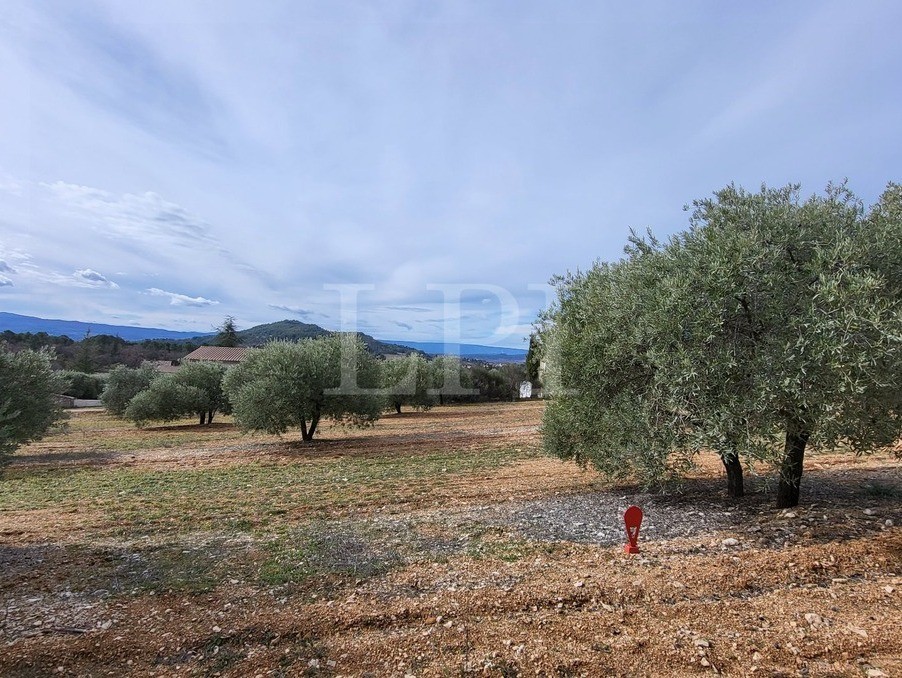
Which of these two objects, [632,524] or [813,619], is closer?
[813,619]

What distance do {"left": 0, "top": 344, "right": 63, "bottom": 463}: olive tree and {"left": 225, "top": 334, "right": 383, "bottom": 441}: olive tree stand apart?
664 cm

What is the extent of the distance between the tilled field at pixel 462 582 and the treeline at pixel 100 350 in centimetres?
6236

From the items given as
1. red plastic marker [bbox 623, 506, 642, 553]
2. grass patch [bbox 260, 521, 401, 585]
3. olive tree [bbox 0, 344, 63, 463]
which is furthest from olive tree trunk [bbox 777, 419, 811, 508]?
olive tree [bbox 0, 344, 63, 463]

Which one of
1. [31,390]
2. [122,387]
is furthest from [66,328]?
[31,390]

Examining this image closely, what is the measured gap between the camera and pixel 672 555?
592 centimetres

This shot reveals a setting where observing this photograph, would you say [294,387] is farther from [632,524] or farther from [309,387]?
[632,524]

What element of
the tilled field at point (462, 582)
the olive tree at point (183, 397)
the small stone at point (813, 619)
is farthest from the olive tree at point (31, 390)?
the small stone at point (813, 619)

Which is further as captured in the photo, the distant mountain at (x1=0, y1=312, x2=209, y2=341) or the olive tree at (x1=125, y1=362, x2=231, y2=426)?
the distant mountain at (x1=0, y1=312, x2=209, y2=341)

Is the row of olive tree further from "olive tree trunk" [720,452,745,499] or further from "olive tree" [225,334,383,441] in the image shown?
"olive tree" [225,334,383,441]

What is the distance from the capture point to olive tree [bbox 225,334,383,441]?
68.4 ft

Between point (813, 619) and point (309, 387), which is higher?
point (309, 387)

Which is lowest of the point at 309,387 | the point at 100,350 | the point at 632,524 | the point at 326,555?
the point at 326,555

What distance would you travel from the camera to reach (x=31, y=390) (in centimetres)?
1573

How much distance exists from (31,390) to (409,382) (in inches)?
1181
